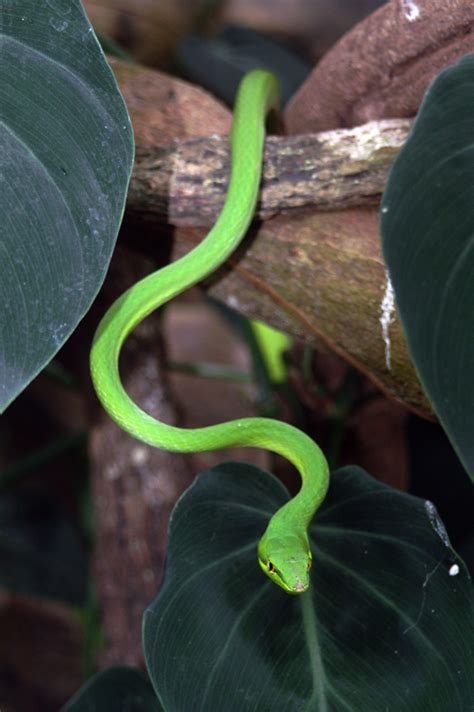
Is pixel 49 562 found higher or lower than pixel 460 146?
lower

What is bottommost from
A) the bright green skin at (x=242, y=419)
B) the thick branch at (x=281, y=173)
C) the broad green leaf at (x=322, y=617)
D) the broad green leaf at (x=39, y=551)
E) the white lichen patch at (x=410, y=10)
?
the broad green leaf at (x=39, y=551)

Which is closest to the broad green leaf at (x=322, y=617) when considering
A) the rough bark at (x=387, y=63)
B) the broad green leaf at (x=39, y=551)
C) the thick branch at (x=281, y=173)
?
the thick branch at (x=281, y=173)

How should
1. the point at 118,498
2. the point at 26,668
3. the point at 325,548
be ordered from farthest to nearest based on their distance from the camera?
the point at 26,668 → the point at 118,498 → the point at 325,548

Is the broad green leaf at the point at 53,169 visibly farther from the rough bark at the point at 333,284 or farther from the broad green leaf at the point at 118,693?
the broad green leaf at the point at 118,693

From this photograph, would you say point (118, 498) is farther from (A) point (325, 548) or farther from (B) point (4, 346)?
(B) point (4, 346)

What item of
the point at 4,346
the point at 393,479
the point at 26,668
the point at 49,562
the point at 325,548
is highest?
the point at 4,346

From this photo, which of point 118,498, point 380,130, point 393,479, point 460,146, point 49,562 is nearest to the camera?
point 460,146

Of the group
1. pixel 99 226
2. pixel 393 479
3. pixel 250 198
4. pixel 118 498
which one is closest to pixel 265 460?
pixel 393 479

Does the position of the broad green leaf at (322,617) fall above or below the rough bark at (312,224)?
below
